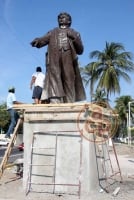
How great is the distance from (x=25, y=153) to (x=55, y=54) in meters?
2.44

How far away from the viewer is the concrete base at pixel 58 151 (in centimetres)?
959

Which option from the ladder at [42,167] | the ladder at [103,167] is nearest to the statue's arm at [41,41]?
the ladder at [42,167]

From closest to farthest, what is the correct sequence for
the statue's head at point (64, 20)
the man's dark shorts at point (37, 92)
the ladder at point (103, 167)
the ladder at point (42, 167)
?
the ladder at point (42, 167), the ladder at point (103, 167), the statue's head at point (64, 20), the man's dark shorts at point (37, 92)

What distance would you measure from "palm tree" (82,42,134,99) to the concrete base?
1417 inches

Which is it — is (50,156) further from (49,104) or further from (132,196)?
(132,196)

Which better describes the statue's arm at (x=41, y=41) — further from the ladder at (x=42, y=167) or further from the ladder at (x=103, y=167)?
the ladder at (x=103, y=167)

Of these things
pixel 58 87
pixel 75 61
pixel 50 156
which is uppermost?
pixel 75 61

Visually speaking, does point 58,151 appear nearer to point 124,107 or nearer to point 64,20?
point 64,20

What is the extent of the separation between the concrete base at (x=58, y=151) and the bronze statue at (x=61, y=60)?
724mm

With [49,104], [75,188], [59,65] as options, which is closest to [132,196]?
[75,188]

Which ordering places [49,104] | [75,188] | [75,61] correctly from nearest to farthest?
[75,188] → [49,104] → [75,61]

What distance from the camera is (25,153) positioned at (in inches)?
397

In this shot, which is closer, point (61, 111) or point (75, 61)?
point (61, 111)

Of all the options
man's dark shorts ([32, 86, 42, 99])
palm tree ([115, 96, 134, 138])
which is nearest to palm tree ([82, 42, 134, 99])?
man's dark shorts ([32, 86, 42, 99])
